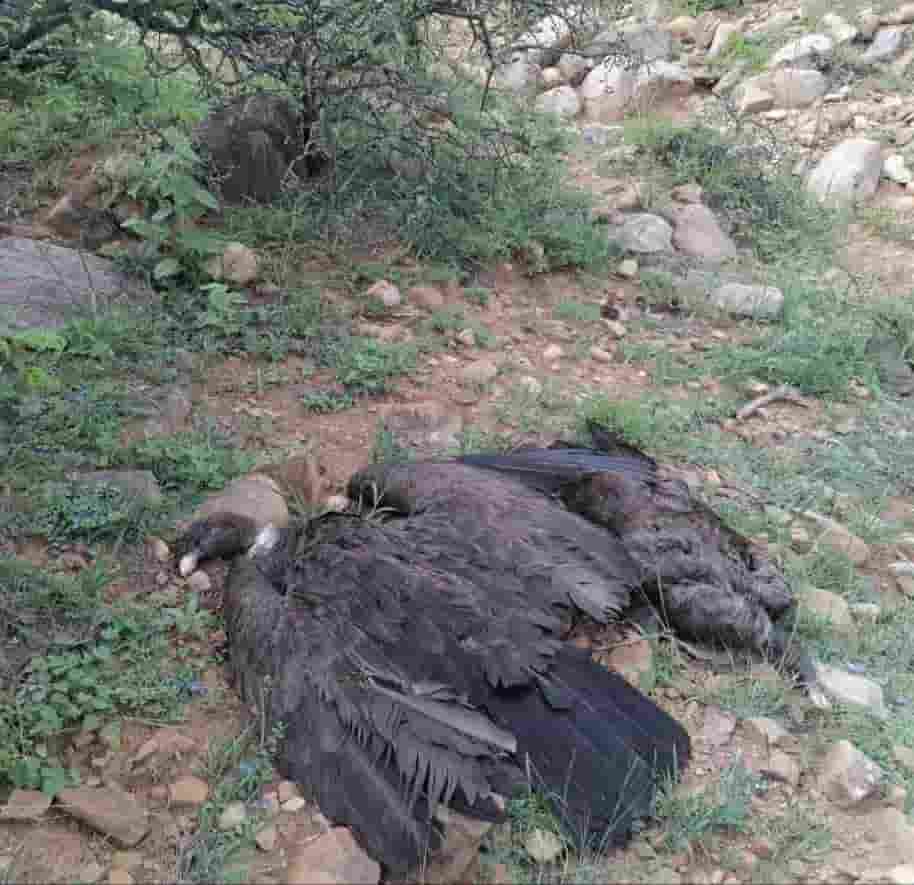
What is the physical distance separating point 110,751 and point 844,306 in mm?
4160

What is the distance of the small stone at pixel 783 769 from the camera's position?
251cm

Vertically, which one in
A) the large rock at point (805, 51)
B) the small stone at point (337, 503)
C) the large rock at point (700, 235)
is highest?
the large rock at point (805, 51)

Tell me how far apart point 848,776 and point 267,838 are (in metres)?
1.40

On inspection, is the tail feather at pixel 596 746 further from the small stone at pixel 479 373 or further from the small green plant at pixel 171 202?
the small green plant at pixel 171 202

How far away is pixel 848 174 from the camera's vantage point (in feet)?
21.1

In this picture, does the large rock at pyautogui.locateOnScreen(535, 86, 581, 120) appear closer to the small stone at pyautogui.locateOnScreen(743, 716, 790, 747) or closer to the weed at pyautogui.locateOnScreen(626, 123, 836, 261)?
the weed at pyautogui.locateOnScreen(626, 123, 836, 261)

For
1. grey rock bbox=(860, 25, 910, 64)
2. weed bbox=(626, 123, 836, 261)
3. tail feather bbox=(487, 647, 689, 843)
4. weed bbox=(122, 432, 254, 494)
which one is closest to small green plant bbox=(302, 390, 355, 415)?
weed bbox=(122, 432, 254, 494)

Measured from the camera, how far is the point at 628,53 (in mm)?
4719

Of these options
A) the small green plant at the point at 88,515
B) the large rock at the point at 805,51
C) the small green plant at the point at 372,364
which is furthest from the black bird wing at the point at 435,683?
the large rock at the point at 805,51

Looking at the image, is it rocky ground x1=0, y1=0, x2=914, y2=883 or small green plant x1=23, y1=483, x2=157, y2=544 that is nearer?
rocky ground x1=0, y1=0, x2=914, y2=883

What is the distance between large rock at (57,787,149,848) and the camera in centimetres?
221

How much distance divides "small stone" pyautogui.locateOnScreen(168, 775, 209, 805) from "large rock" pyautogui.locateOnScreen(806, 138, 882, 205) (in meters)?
5.41

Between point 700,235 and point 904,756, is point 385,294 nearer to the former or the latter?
point 700,235

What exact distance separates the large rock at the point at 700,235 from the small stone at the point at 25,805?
4.40m
